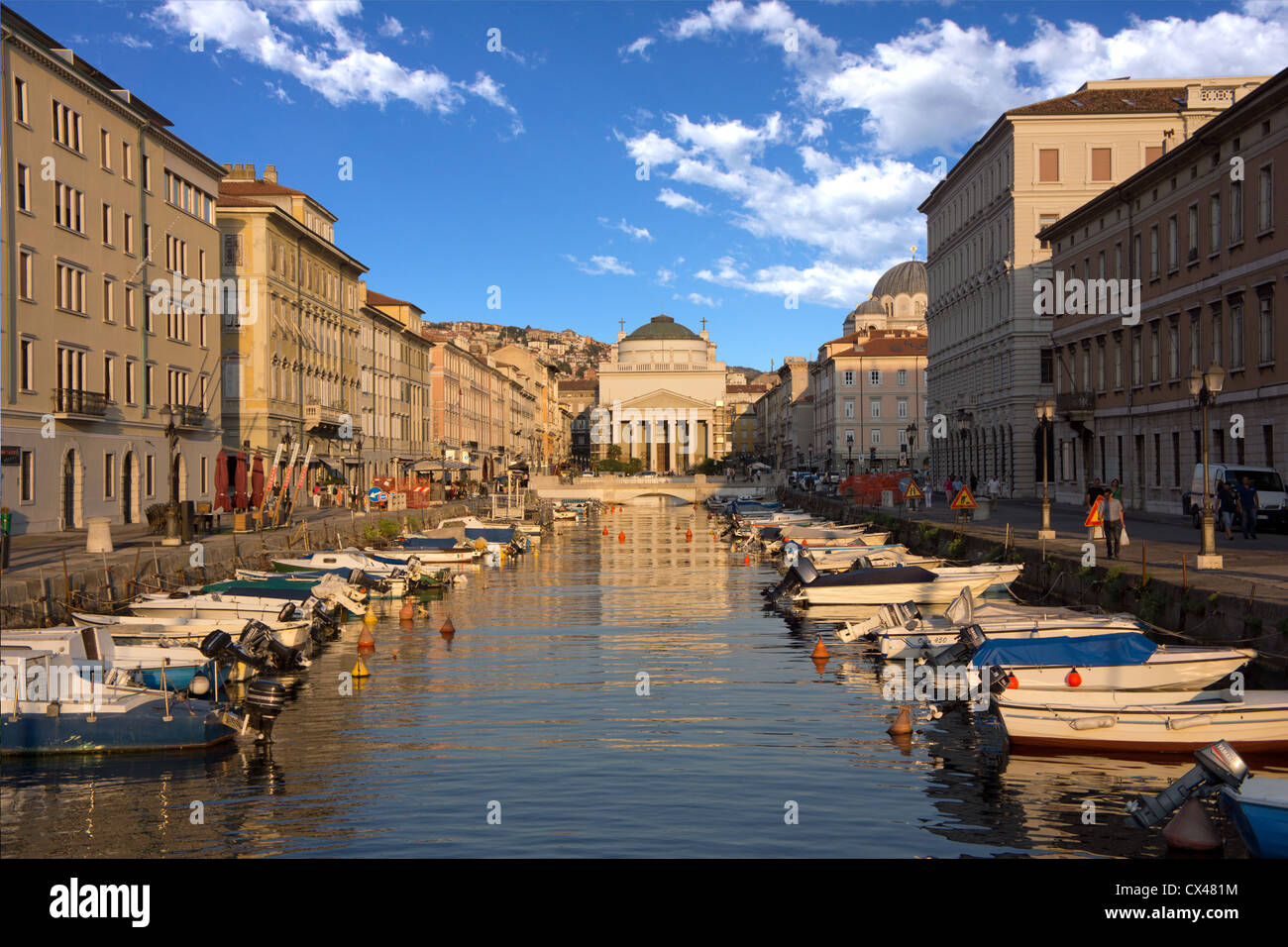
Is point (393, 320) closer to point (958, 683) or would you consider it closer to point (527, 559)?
point (527, 559)

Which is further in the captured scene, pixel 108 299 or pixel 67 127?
pixel 108 299

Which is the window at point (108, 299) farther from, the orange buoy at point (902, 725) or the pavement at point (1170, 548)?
the orange buoy at point (902, 725)

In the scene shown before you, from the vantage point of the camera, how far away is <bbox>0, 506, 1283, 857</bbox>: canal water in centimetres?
1379

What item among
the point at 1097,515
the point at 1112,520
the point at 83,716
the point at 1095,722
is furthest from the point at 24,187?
the point at 1095,722

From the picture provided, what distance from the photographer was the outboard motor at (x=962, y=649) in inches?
841

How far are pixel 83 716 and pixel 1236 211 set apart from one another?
1545 inches

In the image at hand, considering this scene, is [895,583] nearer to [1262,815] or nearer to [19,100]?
[1262,815]

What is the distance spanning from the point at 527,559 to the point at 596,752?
44458mm

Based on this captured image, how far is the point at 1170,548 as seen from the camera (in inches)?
1296

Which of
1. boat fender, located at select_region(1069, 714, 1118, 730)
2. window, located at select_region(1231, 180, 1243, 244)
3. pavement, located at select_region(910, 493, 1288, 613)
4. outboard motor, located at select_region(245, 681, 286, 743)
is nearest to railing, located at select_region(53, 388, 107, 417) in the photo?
outboard motor, located at select_region(245, 681, 286, 743)

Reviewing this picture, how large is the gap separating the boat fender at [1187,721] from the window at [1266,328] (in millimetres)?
26570

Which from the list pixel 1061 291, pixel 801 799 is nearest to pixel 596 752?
pixel 801 799

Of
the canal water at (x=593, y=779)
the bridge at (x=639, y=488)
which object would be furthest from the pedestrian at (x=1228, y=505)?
the bridge at (x=639, y=488)
